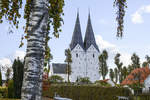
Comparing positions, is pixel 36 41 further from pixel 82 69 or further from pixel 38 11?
pixel 82 69

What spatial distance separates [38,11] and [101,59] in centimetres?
5543

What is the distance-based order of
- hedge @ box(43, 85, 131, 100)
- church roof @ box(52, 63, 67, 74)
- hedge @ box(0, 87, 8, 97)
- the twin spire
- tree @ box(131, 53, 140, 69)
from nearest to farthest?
1. hedge @ box(43, 85, 131, 100)
2. hedge @ box(0, 87, 8, 97)
3. tree @ box(131, 53, 140, 69)
4. the twin spire
5. church roof @ box(52, 63, 67, 74)

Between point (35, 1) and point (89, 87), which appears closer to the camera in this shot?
point (35, 1)

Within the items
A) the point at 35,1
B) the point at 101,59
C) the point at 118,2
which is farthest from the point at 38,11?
the point at 101,59

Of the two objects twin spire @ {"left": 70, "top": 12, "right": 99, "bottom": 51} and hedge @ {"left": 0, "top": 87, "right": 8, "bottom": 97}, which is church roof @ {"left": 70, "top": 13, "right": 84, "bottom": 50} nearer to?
twin spire @ {"left": 70, "top": 12, "right": 99, "bottom": 51}

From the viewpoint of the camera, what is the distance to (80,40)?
83.5m

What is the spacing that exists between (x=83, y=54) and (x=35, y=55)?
3251 inches

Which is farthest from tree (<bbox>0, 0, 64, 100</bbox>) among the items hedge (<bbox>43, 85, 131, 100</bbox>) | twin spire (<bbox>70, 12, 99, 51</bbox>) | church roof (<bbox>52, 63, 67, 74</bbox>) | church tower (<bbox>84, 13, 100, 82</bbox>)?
church roof (<bbox>52, 63, 67, 74</bbox>)

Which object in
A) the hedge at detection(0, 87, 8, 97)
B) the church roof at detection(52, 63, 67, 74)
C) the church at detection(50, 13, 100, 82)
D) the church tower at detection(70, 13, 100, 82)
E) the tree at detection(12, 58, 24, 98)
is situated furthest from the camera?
the church roof at detection(52, 63, 67, 74)

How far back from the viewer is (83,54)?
283 ft

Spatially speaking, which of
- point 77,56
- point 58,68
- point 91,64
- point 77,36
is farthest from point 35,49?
point 58,68

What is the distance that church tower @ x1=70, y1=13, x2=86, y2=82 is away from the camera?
8338 centimetres

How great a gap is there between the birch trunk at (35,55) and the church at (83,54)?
77.4 metres

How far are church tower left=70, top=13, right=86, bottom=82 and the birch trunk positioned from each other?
78594mm
